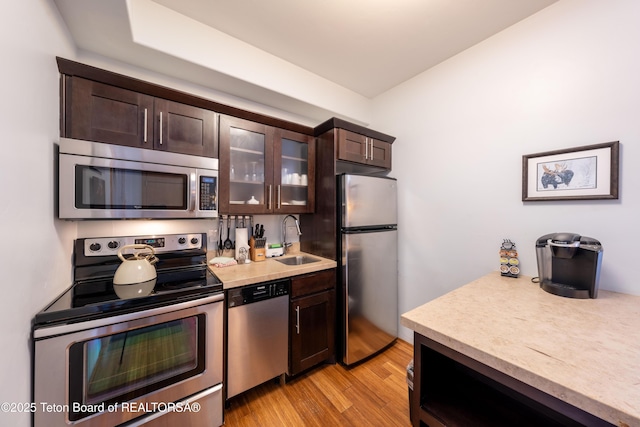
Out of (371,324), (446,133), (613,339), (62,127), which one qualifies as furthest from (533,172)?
(62,127)

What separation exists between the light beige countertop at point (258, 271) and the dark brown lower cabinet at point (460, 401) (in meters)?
0.96

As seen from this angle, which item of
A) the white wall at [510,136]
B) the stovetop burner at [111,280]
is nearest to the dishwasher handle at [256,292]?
the stovetop burner at [111,280]

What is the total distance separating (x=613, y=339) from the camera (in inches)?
29.8

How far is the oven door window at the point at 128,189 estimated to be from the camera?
3.96 feet

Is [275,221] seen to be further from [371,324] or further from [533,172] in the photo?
[533,172]

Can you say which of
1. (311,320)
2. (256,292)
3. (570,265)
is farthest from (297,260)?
(570,265)

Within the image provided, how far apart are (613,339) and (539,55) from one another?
1.73 metres

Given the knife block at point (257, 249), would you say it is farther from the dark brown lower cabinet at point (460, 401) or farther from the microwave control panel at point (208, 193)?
the dark brown lower cabinet at point (460, 401)

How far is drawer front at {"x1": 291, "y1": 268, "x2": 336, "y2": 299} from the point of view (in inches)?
65.7

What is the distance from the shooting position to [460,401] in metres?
0.94

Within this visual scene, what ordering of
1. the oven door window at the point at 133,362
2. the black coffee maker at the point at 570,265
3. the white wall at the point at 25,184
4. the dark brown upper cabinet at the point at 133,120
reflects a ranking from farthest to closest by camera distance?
the dark brown upper cabinet at the point at 133,120 < the black coffee maker at the point at 570,265 < the oven door window at the point at 133,362 < the white wall at the point at 25,184

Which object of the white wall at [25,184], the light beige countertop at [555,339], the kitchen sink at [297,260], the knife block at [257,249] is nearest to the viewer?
the light beige countertop at [555,339]

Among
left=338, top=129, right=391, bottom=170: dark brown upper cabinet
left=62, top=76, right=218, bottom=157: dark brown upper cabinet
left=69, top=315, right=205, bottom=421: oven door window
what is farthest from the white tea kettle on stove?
left=338, top=129, right=391, bottom=170: dark brown upper cabinet

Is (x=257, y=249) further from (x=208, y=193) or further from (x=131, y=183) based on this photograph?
(x=131, y=183)
